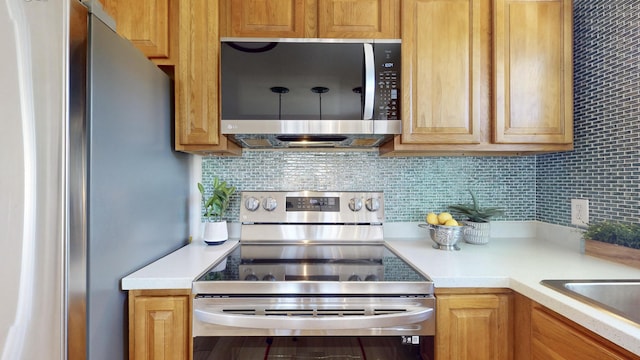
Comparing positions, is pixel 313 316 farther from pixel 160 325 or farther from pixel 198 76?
pixel 198 76

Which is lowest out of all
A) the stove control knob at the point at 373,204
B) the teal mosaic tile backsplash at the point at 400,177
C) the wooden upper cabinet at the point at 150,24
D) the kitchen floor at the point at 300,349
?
the kitchen floor at the point at 300,349

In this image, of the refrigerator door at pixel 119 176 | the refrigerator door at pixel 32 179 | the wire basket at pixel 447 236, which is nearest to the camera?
the refrigerator door at pixel 32 179

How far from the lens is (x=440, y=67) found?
1387mm

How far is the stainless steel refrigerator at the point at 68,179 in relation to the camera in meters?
0.68

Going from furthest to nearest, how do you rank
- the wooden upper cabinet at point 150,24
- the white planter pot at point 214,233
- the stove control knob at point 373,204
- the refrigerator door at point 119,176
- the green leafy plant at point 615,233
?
the stove control knob at point 373,204 → the white planter pot at point 214,233 → the wooden upper cabinet at point 150,24 → the green leafy plant at point 615,233 → the refrigerator door at point 119,176

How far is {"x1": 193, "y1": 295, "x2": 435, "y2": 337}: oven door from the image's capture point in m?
1.00

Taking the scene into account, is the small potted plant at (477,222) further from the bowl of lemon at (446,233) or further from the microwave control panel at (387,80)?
the microwave control panel at (387,80)

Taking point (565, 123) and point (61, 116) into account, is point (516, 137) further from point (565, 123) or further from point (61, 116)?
point (61, 116)

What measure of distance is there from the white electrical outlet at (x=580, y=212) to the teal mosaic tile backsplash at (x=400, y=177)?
0.26m

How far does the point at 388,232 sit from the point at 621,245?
0.98 m

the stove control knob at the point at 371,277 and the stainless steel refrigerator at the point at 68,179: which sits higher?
the stainless steel refrigerator at the point at 68,179

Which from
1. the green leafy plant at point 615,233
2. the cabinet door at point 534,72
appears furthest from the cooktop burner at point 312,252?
the green leafy plant at point 615,233

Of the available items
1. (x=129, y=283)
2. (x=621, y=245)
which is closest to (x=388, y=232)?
(x=621, y=245)

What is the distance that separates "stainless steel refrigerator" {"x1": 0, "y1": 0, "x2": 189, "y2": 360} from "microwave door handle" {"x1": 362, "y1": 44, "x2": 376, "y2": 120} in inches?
35.3
